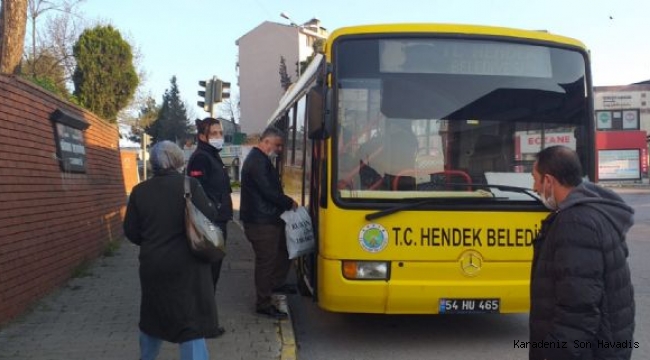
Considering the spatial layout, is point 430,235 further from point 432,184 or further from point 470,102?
point 470,102

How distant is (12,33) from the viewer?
363 inches

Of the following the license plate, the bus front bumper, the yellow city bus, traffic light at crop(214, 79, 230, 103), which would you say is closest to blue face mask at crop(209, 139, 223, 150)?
the yellow city bus

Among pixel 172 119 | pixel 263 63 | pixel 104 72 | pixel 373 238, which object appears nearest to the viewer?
pixel 373 238

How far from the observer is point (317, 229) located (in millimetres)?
5562

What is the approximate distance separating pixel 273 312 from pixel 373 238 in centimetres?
164

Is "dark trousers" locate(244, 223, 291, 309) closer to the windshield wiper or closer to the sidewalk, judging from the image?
the sidewalk

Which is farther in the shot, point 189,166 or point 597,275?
point 189,166

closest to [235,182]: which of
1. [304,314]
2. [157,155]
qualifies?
[304,314]

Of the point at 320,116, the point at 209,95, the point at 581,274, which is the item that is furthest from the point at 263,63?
the point at 581,274

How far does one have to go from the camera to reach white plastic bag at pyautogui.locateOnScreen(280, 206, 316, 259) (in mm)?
5773

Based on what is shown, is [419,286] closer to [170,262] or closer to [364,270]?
[364,270]

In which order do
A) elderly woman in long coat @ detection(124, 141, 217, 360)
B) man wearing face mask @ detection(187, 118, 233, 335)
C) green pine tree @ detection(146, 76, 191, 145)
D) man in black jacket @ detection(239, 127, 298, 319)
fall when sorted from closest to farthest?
elderly woman in long coat @ detection(124, 141, 217, 360) < man wearing face mask @ detection(187, 118, 233, 335) < man in black jacket @ detection(239, 127, 298, 319) < green pine tree @ detection(146, 76, 191, 145)

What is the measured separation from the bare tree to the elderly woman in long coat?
6413mm

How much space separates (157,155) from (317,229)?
6.51ft
